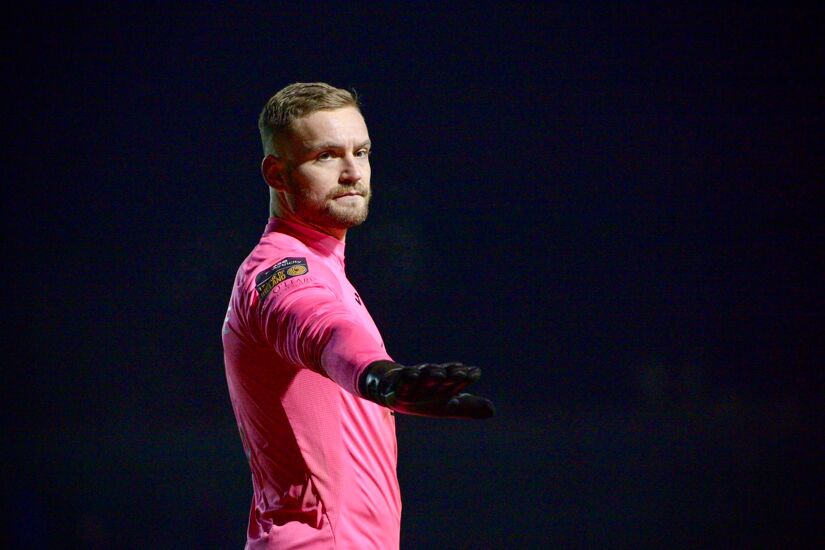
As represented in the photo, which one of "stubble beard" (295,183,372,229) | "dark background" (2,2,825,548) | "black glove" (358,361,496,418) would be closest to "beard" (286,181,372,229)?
"stubble beard" (295,183,372,229)

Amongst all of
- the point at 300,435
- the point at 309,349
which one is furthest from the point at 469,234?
the point at 309,349

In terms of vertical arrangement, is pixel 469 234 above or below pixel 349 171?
below

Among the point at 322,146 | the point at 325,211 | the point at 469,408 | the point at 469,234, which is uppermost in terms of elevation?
the point at 322,146

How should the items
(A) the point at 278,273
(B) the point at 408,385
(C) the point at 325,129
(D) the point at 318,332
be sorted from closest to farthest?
(B) the point at 408,385 → (D) the point at 318,332 → (A) the point at 278,273 → (C) the point at 325,129

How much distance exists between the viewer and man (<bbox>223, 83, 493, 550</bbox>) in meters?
1.31

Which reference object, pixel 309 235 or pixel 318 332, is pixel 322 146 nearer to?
pixel 309 235

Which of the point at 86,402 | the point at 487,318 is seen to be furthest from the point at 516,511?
the point at 86,402

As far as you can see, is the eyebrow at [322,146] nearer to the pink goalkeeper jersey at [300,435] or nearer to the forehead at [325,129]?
the forehead at [325,129]

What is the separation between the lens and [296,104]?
1.65 metres

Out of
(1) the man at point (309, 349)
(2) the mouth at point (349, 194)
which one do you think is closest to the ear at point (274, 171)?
(1) the man at point (309, 349)

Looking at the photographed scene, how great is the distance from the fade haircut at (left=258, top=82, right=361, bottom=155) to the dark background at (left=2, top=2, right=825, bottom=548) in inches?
113

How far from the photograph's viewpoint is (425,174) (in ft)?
15.4

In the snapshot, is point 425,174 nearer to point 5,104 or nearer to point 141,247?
point 141,247

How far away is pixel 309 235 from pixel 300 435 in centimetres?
37
